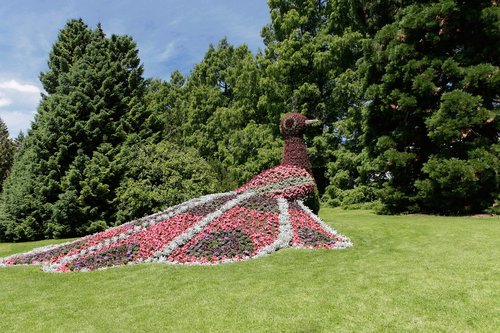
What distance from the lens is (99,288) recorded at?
6719 mm

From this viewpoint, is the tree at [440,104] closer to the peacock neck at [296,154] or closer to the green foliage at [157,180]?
the peacock neck at [296,154]

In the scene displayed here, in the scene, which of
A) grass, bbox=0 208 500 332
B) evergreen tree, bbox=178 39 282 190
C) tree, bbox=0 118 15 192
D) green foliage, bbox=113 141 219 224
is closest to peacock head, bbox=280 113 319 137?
green foliage, bbox=113 141 219 224

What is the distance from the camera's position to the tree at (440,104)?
1398 centimetres

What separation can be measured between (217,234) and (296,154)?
5190 mm

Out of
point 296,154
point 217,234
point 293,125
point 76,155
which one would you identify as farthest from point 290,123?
point 76,155

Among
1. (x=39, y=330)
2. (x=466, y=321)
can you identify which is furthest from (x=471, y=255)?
(x=39, y=330)

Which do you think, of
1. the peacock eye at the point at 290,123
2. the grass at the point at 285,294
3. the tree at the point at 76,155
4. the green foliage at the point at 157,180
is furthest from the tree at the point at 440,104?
the tree at the point at 76,155

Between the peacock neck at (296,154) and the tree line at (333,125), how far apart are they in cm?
477

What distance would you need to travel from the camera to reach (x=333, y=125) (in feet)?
81.2

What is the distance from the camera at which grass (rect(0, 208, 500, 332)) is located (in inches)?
187

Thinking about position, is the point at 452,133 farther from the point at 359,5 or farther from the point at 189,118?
the point at 189,118

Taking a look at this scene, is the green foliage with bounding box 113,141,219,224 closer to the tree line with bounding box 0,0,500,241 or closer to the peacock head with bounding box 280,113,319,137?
the tree line with bounding box 0,0,500,241

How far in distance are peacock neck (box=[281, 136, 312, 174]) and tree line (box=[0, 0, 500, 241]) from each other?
4770 mm

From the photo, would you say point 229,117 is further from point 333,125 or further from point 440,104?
point 440,104
